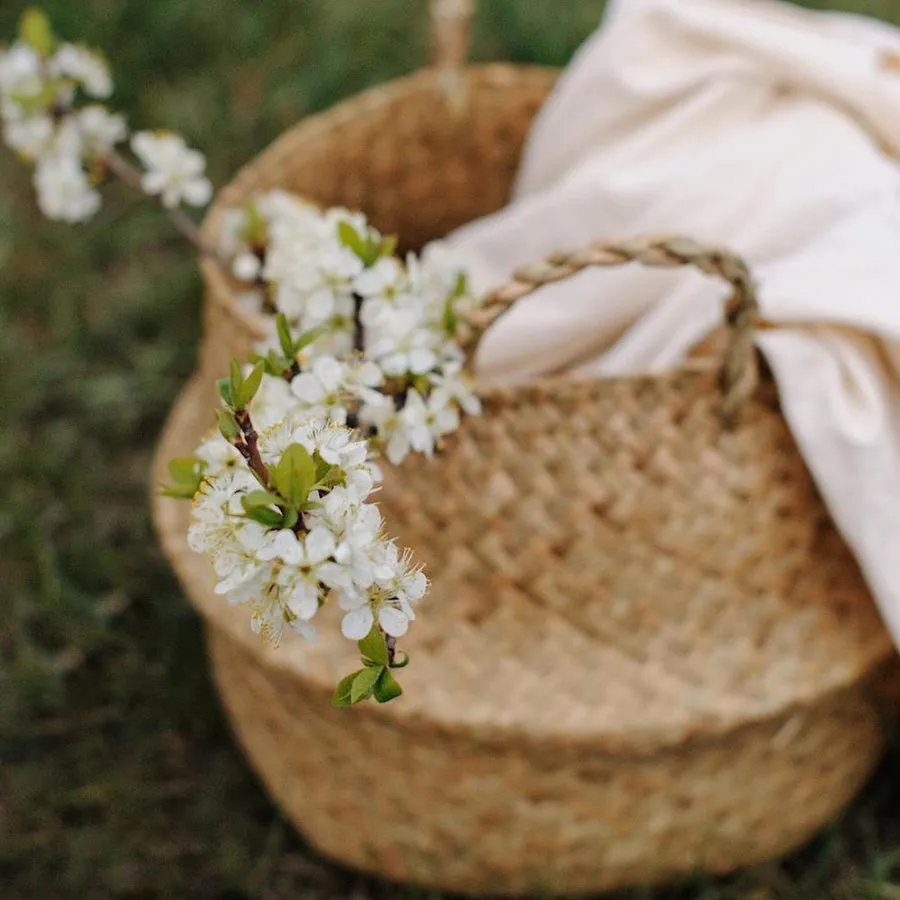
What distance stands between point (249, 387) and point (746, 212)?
1.99ft

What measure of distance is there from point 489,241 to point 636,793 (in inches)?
20.0

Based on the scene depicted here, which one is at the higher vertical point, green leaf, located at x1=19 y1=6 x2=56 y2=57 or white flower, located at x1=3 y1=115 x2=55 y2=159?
green leaf, located at x1=19 y1=6 x2=56 y2=57

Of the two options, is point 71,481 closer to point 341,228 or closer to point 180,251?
point 180,251

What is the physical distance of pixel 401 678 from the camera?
0.80 meters

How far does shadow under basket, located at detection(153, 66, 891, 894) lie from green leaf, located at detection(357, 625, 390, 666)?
316mm

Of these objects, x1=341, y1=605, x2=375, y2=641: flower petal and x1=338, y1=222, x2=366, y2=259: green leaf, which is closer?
x1=341, y1=605, x2=375, y2=641: flower petal

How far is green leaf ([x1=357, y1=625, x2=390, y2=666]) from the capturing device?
0.47 metres

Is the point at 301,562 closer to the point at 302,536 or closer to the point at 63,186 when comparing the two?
the point at 302,536

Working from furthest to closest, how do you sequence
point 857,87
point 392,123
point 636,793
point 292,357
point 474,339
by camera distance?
Result: point 392,123
point 857,87
point 636,793
point 474,339
point 292,357

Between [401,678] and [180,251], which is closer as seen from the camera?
[401,678]

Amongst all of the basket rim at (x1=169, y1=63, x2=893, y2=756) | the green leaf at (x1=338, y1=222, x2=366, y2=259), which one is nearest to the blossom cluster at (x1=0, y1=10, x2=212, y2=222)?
the basket rim at (x1=169, y1=63, x2=893, y2=756)

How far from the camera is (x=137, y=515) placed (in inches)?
50.0

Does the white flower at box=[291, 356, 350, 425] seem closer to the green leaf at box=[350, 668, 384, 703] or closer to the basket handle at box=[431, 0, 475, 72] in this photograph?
the green leaf at box=[350, 668, 384, 703]

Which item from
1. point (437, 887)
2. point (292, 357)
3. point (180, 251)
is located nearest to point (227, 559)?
point (292, 357)
